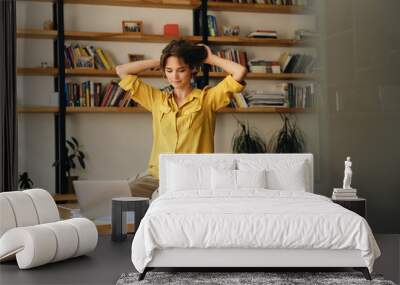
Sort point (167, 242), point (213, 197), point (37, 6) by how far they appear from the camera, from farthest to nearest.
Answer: point (37, 6), point (213, 197), point (167, 242)

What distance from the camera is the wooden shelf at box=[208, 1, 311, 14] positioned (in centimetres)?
727

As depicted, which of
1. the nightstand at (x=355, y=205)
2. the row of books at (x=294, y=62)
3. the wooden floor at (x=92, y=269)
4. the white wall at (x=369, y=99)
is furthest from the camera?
the row of books at (x=294, y=62)

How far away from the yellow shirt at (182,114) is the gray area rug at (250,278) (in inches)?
87.4

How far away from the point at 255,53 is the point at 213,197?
2902 millimetres

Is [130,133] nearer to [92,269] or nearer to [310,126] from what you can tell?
[310,126]

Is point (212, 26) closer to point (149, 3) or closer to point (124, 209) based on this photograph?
point (149, 3)

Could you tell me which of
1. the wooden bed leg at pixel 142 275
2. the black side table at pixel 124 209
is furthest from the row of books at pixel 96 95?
the wooden bed leg at pixel 142 275

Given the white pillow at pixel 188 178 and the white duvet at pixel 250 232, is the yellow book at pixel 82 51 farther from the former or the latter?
the white duvet at pixel 250 232

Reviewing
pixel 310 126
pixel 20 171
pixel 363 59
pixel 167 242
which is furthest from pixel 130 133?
pixel 167 242

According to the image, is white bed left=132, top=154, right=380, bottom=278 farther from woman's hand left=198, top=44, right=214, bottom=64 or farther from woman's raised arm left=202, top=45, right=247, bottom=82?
woman's hand left=198, top=44, right=214, bottom=64

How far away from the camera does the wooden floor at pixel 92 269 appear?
14.2 ft

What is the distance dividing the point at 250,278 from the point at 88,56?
11.4 ft

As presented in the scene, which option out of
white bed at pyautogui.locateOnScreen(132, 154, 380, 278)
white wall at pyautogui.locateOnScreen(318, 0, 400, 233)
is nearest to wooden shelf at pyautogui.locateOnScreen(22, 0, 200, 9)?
→ white wall at pyautogui.locateOnScreen(318, 0, 400, 233)

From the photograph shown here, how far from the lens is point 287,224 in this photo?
432 centimetres
